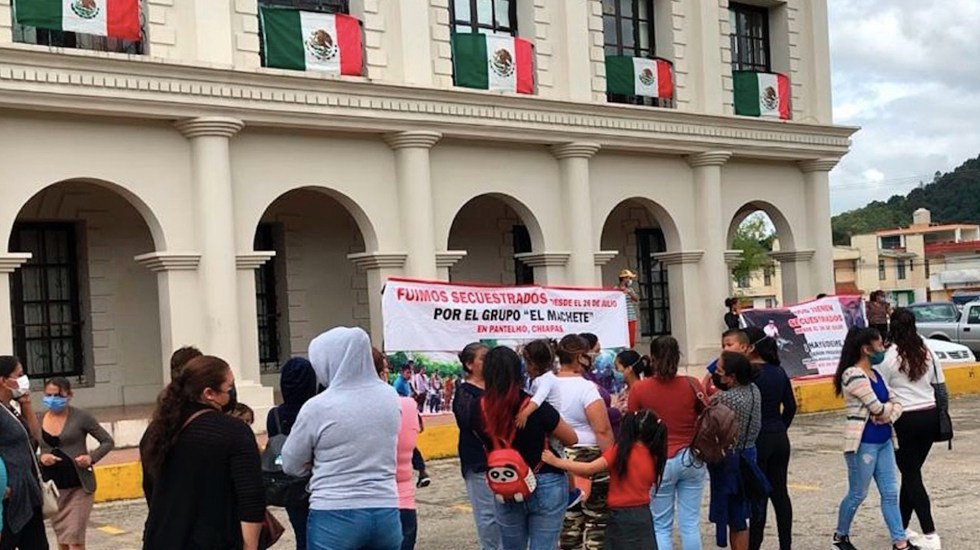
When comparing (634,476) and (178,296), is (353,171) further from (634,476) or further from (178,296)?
(634,476)

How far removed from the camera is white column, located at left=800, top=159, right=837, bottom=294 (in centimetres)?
2455

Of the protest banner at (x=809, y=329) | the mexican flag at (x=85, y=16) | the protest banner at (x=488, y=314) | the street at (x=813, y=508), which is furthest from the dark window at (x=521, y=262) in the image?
the mexican flag at (x=85, y=16)

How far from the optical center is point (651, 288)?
26266 millimetres

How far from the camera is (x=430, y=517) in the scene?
11.0m

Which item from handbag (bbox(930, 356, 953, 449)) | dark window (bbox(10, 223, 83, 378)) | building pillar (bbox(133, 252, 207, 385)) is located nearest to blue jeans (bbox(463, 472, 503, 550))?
handbag (bbox(930, 356, 953, 449))

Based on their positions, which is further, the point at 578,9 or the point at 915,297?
the point at 915,297

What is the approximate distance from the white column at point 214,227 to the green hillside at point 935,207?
109m

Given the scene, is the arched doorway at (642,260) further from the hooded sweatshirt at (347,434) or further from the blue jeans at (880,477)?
the hooded sweatshirt at (347,434)

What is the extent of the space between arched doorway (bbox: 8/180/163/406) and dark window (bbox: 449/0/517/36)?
573 cm

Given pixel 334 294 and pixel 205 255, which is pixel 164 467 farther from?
pixel 334 294

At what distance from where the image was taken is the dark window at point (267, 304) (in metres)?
20.7

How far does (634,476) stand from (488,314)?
979cm

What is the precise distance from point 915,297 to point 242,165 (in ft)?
247

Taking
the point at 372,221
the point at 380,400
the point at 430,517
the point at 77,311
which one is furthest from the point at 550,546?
the point at 77,311
